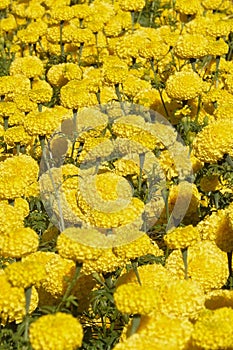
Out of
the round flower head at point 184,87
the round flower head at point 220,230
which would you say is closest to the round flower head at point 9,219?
the round flower head at point 220,230

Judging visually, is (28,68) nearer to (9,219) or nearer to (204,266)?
(9,219)

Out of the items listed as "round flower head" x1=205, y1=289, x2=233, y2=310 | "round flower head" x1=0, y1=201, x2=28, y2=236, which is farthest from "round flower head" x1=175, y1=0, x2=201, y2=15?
"round flower head" x1=205, y1=289, x2=233, y2=310

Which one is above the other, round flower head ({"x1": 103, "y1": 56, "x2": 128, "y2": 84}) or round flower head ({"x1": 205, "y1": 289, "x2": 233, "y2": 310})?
round flower head ({"x1": 103, "y1": 56, "x2": 128, "y2": 84})

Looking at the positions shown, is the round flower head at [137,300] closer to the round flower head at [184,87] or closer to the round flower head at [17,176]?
the round flower head at [17,176]

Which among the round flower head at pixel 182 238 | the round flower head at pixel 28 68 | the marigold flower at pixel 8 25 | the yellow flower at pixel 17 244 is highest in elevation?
the yellow flower at pixel 17 244

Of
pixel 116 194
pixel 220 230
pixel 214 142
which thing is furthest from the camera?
pixel 214 142

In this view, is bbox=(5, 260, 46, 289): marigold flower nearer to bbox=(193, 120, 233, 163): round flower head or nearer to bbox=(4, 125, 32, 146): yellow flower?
bbox=(193, 120, 233, 163): round flower head

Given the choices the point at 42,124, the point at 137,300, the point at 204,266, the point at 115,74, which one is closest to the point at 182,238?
the point at 204,266
